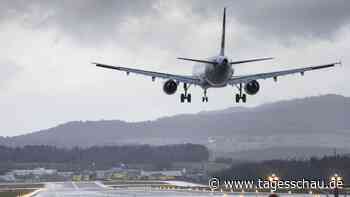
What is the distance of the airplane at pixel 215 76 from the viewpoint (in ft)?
240

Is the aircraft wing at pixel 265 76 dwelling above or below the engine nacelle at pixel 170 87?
above

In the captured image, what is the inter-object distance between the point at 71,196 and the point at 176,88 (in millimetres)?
41940

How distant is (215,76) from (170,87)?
22.1 feet

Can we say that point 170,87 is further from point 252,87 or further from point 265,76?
point 265,76

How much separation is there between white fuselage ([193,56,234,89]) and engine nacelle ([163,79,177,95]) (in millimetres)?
2818

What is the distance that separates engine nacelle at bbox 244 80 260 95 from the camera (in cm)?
7731

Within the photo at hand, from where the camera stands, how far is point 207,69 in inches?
2940

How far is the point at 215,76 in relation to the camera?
73.8 metres

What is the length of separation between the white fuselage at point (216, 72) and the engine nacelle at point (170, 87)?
2818 millimetres

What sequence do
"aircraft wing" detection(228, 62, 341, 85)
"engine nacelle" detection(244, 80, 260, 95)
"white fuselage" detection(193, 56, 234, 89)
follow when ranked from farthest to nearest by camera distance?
"aircraft wing" detection(228, 62, 341, 85), "engine nacelle" detection(244, 80, 260, 95), "white fuselage" detection(193, 56, 234, 89)

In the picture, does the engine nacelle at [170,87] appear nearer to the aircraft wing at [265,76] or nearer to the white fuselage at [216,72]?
the white fuselage at [216,72]

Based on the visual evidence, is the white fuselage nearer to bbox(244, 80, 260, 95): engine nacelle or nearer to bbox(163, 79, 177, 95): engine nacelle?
bbox(244, 80, 260, 95): engine nacelle

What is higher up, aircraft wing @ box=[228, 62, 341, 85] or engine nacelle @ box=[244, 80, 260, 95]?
aircraft wing @ box=[228, 62, 341, 85]

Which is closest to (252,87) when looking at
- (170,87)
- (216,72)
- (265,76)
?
(265,76)
